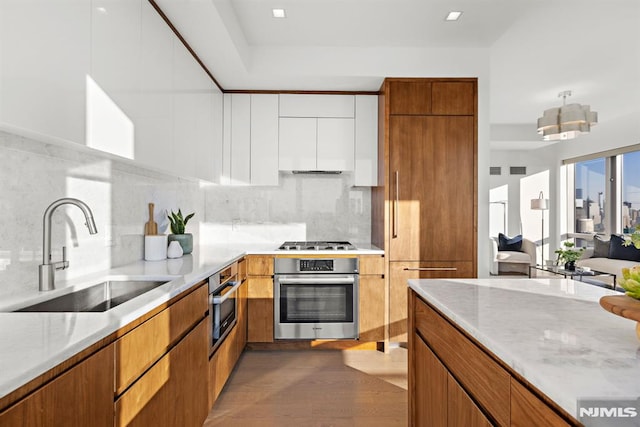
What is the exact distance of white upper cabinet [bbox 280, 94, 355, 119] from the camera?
353 centimetres

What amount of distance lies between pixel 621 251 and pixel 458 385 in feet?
19.4

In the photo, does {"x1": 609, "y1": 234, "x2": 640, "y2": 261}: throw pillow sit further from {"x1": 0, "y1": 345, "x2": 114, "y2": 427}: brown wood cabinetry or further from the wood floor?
{"x1": 0, "y1": 345, "x2": 114, "y2": 427}: brown wood cabinetry

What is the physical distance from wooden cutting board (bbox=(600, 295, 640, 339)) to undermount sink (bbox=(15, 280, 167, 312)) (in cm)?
170

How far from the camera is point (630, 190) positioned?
6.15 m

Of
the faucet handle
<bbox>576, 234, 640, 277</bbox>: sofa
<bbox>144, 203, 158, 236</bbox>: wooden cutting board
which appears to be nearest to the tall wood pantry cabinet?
<bbox>144, 203, 158, 236</bbox>: wooden cutting board

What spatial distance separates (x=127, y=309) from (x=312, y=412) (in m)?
1.47

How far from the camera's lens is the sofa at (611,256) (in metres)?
5.27

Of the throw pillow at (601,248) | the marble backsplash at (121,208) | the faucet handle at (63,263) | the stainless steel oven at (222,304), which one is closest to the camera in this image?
the marble backsplash at (121,208)

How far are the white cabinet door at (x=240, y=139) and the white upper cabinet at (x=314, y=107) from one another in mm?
349

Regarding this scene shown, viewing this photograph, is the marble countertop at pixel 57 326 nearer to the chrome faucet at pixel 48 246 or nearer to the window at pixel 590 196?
the chrome faucet at pixel 48 246

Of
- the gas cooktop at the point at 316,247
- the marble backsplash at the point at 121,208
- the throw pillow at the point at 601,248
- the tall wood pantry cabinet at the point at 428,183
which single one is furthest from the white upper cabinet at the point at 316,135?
the throw pillow at the point at 601,248

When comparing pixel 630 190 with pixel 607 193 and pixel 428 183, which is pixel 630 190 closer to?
pixel 607 193

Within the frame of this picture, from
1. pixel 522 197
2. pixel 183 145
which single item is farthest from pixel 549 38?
pixel 522 197

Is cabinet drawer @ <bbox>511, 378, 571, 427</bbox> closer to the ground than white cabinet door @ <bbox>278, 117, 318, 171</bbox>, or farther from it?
closer to the ground
